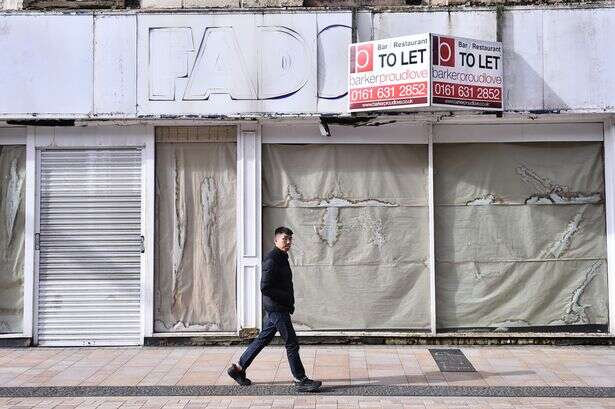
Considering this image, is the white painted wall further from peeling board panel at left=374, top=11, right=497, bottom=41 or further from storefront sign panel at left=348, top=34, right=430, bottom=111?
storefront sign panel at left=348, top=34, right=430, bottom=111

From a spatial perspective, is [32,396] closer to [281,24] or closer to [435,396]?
[435,396]

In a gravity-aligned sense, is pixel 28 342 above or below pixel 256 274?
below

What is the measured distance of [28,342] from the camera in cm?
905

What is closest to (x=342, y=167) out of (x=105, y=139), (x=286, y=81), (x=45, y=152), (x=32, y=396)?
(x=286, y=81)

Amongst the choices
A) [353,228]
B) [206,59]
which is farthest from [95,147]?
[353,228]

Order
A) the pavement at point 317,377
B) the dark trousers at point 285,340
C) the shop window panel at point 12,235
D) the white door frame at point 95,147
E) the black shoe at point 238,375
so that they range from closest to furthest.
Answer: the pavement at point 317,377 → the dark trousers at point 285,340 → the black shoe at point 238,375 → the white door frame at point 95,147 → the shop window panel at point 12,235

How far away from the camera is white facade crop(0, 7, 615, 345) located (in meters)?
8.88

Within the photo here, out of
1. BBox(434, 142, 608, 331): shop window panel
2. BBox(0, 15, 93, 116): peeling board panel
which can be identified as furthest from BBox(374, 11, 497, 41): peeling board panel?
BBox(0, 15, 93, 116): peeling board panel

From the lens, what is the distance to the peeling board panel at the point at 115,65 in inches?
354

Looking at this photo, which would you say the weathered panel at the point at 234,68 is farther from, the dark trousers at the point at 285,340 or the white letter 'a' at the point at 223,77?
the dark trousers at the point at 285,340

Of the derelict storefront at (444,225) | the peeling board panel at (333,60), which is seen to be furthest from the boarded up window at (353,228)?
the peeling board panel at (333,60)

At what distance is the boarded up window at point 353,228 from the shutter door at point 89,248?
185cm

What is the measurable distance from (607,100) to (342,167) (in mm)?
3488

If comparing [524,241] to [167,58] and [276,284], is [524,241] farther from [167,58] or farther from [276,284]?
[167,58]
